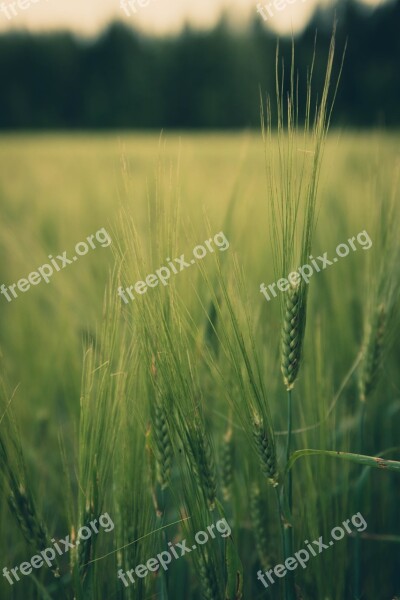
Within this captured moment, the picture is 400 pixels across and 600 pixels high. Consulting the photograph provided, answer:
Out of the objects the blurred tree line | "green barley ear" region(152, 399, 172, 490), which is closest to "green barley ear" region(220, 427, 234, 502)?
"green barley ear" region(152, 399, 172, 490)

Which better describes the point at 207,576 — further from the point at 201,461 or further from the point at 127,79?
the point at 127,79

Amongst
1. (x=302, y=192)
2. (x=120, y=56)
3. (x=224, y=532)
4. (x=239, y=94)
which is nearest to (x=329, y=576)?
(x=224, y=532)

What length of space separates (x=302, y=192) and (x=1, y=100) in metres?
18.1

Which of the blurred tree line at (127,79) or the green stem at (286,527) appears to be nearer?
the green stem at (286,527)

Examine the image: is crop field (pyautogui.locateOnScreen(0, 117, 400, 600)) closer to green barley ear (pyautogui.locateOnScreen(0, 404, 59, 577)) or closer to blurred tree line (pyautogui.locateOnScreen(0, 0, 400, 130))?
green barley ear (pyautogui.locateOnScreen(0, 404, 59, 577))

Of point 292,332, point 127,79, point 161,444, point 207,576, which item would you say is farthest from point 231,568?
point 127,79

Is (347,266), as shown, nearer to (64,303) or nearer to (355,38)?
(64,303)

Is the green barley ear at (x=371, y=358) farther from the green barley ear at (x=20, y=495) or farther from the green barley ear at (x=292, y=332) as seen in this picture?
the green barley ear at (x=20, y=495)

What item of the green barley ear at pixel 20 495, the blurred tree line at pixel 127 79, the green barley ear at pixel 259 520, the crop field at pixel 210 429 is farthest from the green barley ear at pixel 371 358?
the blurred tree line at pixel 127 79

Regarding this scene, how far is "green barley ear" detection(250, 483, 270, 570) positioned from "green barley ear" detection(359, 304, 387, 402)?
7.0 inches

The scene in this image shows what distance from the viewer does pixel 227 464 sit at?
68 cm

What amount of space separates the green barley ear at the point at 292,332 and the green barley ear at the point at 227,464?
0.20 metres

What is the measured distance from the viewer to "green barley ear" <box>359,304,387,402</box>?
0.66m

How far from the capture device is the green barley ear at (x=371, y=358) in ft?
2.16
